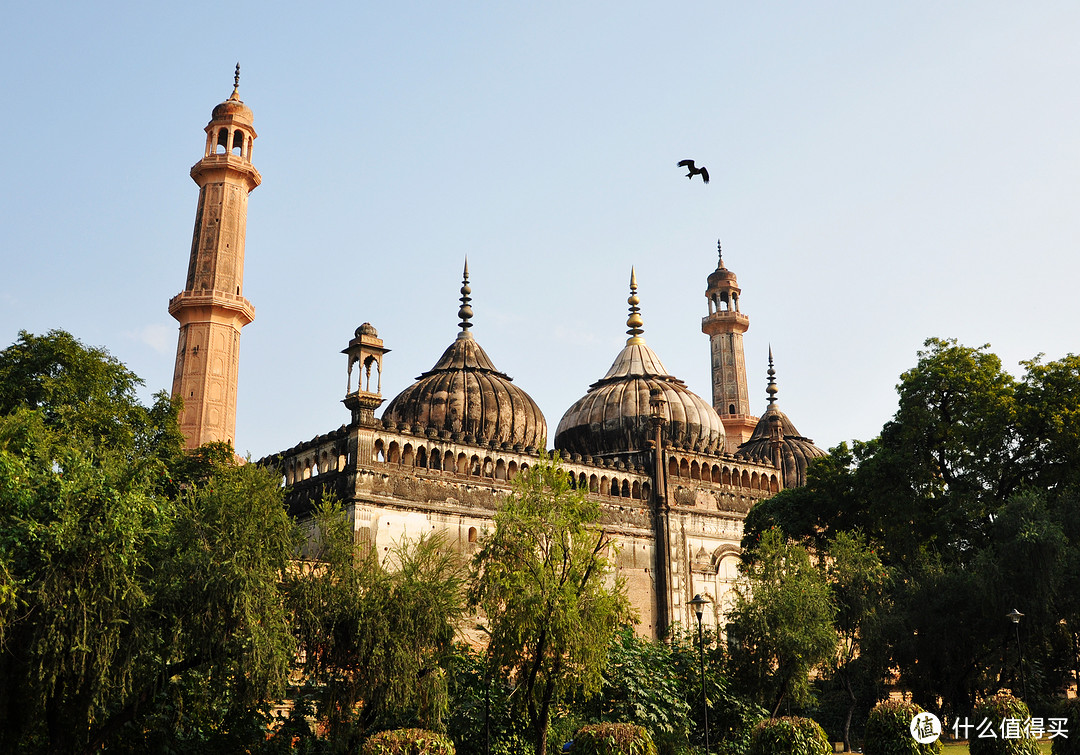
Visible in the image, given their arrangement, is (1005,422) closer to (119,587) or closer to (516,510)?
(516,510)

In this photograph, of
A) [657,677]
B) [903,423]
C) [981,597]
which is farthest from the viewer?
[903,423]

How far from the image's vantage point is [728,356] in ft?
190

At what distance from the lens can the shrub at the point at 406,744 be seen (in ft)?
49.9

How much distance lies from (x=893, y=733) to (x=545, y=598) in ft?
22.6

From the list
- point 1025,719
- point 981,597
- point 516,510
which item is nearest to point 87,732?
point 516,510

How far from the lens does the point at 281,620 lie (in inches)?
683

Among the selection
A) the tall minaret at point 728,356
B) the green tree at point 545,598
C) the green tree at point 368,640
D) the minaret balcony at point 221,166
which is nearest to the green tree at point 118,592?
the green tree at point 368,640

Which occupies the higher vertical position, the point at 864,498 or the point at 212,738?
the point at 864,498

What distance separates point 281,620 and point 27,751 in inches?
179

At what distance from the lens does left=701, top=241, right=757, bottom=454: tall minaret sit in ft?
185

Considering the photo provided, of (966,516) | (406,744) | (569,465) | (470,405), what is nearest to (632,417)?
(569,465)

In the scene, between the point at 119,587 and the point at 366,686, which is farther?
the point at 366,686

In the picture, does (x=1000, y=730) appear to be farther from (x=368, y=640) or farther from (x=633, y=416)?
(x=633, y=416)

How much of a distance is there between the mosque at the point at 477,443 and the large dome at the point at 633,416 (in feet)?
0.21
